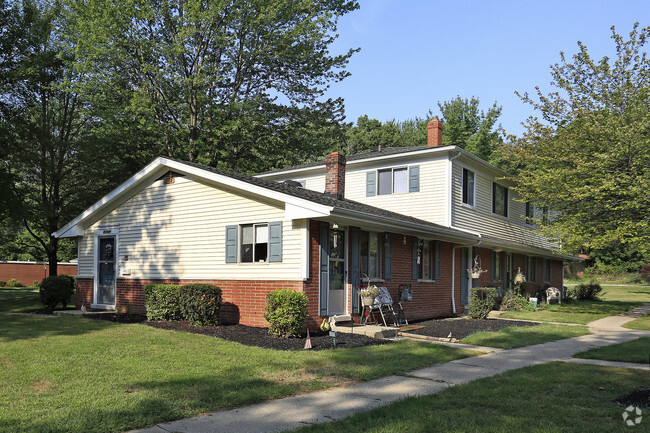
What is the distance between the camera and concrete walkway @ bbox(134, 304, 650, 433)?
17.6 ft

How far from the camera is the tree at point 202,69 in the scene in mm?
22156

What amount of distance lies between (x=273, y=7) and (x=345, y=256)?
14102mm

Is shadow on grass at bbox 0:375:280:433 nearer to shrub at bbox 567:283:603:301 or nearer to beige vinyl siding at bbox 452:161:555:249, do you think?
beige vinyl siding at bbox 452:161:555:249

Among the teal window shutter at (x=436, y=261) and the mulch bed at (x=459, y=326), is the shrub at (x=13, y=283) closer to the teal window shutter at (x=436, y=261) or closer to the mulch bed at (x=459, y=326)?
the teal window shutter at (x=436, y=261)

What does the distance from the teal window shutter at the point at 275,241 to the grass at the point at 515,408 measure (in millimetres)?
6299

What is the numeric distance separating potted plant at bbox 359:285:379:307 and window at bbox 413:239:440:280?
3.26 meters

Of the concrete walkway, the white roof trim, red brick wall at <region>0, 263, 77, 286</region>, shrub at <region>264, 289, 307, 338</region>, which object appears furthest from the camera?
red brick wall at <region>0, 263, 77, 286</region>

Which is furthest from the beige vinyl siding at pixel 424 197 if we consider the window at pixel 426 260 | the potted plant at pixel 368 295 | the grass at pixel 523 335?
the potted plant at pixel 368 295

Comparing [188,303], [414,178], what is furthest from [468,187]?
[188,303]

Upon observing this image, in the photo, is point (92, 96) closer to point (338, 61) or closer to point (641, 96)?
point (338, 61)

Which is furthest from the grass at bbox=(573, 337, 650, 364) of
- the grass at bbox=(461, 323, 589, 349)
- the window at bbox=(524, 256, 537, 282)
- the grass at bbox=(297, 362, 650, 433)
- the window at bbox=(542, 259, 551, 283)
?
the window at bbox=(542, 259, 551, 283)

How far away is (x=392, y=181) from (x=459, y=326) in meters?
7.23

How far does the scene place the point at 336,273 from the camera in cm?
1319

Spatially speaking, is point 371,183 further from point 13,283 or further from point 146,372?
point 13,283
